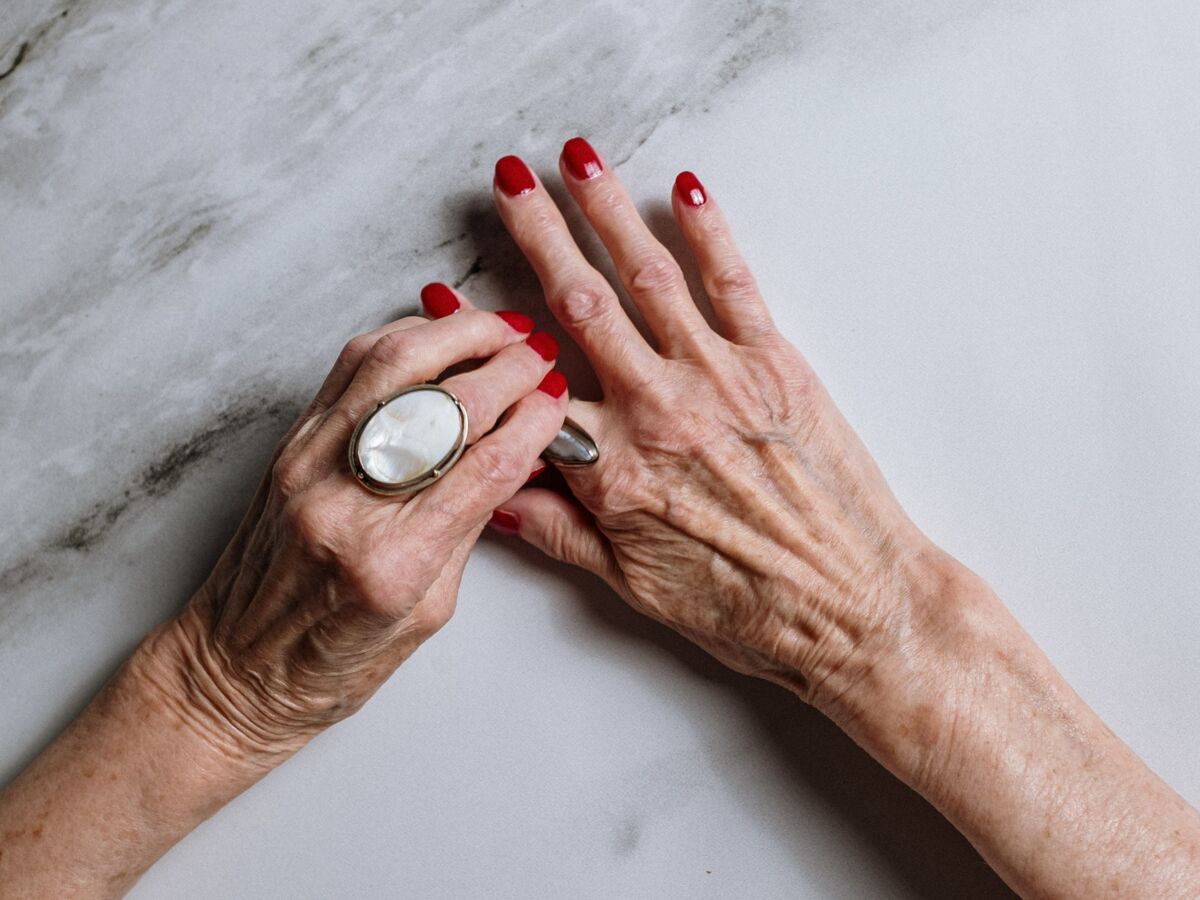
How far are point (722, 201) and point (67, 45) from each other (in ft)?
2.86

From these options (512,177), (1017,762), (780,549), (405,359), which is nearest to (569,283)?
(512,177)

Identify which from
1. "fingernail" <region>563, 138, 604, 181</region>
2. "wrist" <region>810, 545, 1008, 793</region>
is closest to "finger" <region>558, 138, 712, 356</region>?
"fingernail" <region>563, 138, 604, 181</region>

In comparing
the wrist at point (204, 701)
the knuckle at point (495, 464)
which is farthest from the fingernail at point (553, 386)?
the wrist at point (204, 701)

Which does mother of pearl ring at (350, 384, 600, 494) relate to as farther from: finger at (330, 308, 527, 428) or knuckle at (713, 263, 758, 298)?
knuckle at (713, 263, 758, 298)

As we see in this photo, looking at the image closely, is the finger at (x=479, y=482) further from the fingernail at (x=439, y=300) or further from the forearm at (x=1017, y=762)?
the forearm at (x=1017, y=762)

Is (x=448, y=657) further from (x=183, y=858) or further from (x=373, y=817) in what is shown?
(x=183, y=858)

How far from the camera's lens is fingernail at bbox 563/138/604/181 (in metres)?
1.24

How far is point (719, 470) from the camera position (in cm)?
119

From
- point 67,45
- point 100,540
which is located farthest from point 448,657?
point 67,45

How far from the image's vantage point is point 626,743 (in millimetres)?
1319

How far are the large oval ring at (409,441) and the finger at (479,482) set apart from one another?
19 millimetres

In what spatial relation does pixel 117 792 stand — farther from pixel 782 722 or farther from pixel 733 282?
pixel 733 282

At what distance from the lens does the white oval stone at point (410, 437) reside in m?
0.99

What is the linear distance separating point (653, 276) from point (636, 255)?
33 mm
